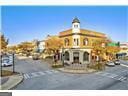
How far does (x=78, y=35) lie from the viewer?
5.99 meters

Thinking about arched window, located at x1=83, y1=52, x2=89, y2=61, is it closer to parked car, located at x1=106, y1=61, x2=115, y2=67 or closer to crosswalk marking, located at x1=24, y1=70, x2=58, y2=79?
parked car, located at x1=106, y1=61, x2=115, y2=67

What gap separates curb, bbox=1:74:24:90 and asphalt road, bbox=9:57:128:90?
78mm

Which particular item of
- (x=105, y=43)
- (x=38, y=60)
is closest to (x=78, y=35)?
(x=105, y=43)

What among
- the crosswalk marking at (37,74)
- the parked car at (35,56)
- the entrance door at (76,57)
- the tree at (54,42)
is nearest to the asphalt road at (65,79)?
the crosswalk marking at (37,74)

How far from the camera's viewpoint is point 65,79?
5.95m

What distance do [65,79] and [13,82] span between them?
1.09 metres

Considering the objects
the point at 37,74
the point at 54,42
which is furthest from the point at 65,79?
the point at 54,42

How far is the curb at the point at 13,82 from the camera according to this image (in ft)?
19.0

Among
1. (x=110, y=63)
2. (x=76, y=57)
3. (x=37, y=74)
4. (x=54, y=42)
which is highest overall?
(x=54, y=42)

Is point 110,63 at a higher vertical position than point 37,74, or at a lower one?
higher

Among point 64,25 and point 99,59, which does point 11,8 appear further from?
point 99,59

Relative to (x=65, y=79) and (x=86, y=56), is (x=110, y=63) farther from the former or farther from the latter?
(x=65, y=79)

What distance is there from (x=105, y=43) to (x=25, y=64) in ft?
5.96
